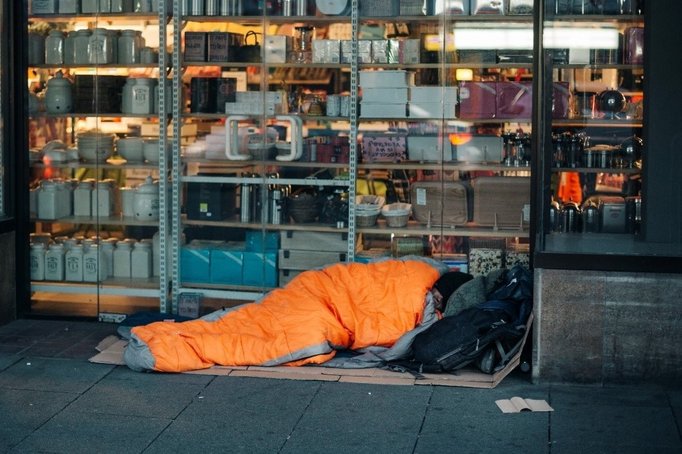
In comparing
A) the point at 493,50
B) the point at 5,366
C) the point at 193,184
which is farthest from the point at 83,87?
the point at 493,50

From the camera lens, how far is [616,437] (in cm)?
610

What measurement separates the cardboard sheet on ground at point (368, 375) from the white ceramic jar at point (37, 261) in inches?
70.2

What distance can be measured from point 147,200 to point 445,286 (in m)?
2.53

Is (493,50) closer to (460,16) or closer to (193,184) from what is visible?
(460,16)

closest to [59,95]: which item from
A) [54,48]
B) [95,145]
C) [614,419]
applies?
[54,48]

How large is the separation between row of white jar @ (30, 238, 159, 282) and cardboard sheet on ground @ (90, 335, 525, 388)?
157cm

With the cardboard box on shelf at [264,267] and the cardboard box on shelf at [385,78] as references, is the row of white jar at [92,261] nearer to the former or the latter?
the cardboard box on shelf at [264,267]

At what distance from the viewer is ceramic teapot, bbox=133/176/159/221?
888cm

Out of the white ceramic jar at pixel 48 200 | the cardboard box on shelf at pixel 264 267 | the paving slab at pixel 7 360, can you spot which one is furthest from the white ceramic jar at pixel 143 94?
the paving slab at pixel 7 360

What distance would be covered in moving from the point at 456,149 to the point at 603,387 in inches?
90.1

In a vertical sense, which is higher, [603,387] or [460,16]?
[460,16]

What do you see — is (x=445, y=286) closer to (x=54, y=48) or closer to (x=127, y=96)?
(x=127, y=96)

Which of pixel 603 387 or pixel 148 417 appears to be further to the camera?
pixel 603 387

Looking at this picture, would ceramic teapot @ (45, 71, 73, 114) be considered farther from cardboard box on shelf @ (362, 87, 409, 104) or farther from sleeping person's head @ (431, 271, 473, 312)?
sleeping person's head @ (431, 271, 473, 312)
